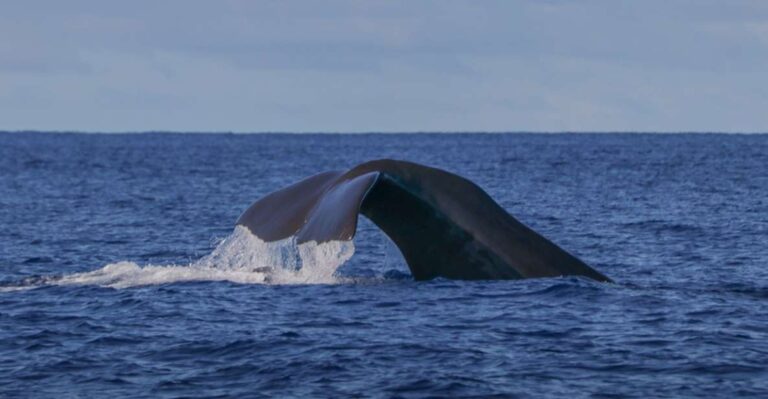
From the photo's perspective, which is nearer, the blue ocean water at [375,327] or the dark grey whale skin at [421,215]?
the blue ocean water at [375,327]

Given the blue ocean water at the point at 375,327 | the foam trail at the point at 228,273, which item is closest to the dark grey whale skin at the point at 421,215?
the blue ocean water at the point at 375,327

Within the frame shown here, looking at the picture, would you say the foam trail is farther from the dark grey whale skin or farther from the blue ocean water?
the dark grey whale skin

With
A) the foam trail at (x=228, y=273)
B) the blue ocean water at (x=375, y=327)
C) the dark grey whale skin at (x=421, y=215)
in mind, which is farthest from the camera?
the foam trail at (x=228, y=273)

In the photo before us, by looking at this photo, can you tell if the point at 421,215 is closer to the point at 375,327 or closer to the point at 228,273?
the point at 375,327

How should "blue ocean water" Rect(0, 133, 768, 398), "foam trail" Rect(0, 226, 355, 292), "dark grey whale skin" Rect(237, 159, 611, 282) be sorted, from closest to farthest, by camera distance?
"blue ocean water" Rect(0, 133, 768, 398)
"dark grey whale skin" Rect(237, 159, 611, 282)
"foam trail" Rect(0, 226, 355, 292)

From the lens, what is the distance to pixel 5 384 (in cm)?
1285

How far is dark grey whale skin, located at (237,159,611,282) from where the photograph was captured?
48.2ft

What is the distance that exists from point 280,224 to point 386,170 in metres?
1.17

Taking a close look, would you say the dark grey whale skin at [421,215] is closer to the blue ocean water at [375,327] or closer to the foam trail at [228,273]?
the blue ocean water at [375,327]

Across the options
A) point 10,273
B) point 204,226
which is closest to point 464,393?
point 10,273

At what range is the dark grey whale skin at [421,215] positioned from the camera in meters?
14.7

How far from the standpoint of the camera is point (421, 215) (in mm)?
15117

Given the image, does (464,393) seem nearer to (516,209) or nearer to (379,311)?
(379,311)

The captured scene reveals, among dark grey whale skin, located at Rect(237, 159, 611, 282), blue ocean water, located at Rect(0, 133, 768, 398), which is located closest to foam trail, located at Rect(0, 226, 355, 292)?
blue ocean water, located at Rect(0, 133, 768, 398)
